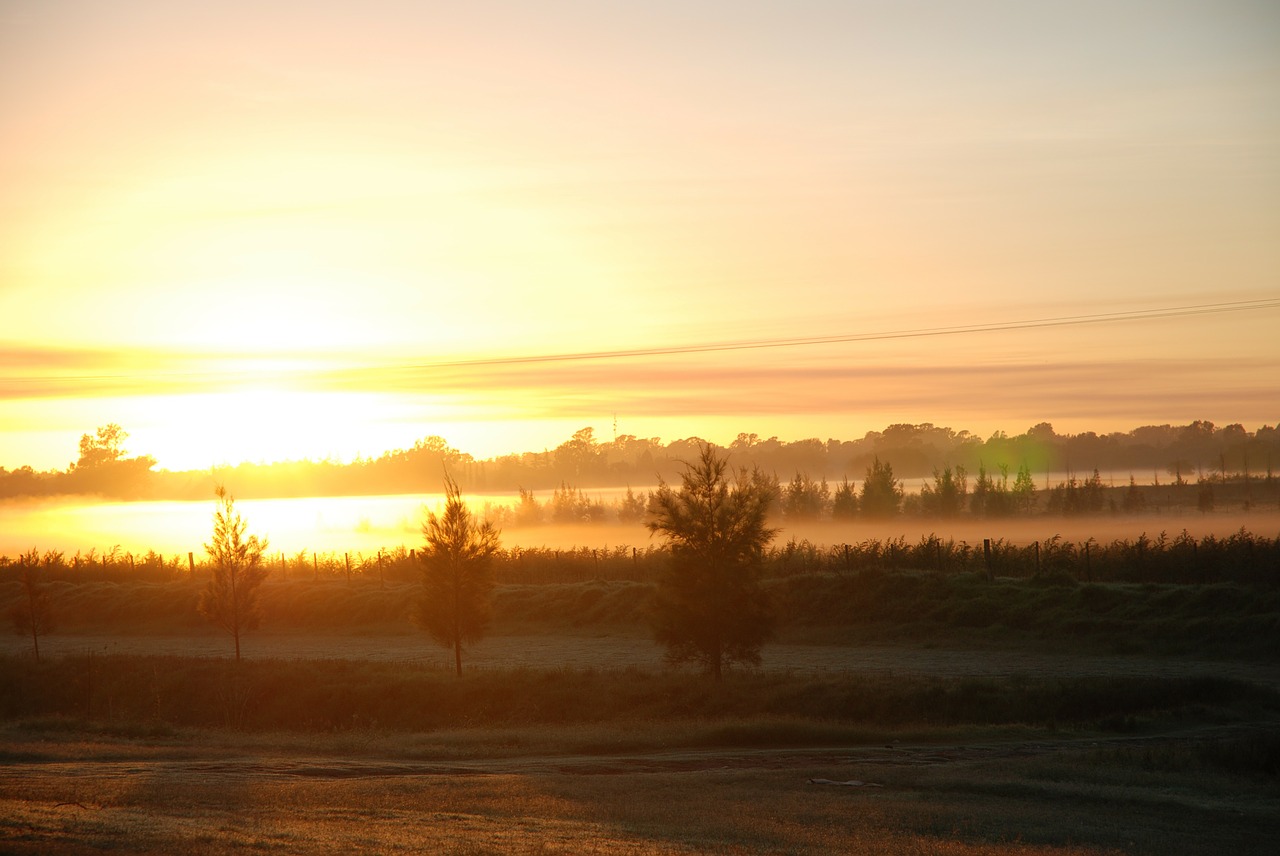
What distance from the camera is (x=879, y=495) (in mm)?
132750

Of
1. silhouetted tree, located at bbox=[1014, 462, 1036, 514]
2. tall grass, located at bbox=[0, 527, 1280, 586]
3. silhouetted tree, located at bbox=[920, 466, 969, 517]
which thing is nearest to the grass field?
tall grass, located at bbox=[0, 527, 1280, 586]

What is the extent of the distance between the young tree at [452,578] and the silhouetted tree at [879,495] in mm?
102014

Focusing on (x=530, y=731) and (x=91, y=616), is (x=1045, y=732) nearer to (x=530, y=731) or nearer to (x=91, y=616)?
(x=530, y=731)

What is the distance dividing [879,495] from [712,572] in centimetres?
10635

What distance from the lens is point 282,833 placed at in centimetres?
1323

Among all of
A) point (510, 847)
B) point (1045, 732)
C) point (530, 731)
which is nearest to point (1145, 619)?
point (1045, 732)

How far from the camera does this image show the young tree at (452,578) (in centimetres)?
3491

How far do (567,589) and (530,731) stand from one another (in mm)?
29073

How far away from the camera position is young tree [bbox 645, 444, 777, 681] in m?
30.0

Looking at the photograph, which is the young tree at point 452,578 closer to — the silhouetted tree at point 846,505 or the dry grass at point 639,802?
the dry grass at point 639,802

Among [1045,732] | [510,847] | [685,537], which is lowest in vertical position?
[1045,732]

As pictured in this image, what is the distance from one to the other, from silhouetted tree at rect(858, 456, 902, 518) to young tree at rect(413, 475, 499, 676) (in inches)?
4016

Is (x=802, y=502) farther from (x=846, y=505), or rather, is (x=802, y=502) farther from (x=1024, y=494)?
(x=1024, y=494)

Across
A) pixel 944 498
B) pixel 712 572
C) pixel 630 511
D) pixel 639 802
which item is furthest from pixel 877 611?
pixel 630 511
